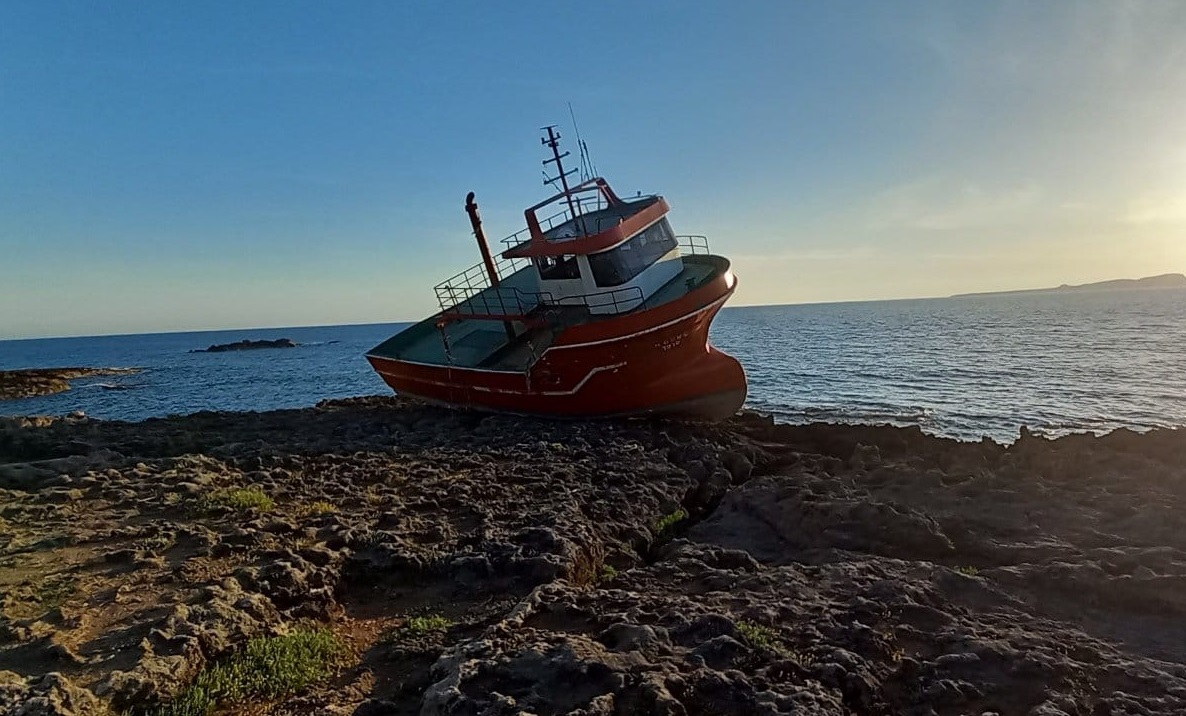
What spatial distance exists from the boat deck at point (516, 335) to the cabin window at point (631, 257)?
871 mm

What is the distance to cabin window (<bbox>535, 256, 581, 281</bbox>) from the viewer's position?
17.4 meters

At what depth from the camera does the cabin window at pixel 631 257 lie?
17.0 metres

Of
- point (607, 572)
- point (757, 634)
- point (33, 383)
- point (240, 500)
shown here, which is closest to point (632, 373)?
point (607, 572)

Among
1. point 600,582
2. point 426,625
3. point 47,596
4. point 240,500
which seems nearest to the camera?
point 426,625

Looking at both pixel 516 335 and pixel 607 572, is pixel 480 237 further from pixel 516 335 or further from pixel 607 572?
pixel 607 572

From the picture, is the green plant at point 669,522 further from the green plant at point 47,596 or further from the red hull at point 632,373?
the green plant at point 47,596

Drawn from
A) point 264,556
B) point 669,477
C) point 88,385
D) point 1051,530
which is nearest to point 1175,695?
point 1051,530

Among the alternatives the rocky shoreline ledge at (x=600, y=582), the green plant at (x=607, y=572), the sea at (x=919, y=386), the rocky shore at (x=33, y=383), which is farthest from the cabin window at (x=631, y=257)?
the rocky shore at (x=33, y=383)

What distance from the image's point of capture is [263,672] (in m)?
5.30

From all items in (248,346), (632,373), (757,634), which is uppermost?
(248,346)

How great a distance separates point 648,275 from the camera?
17562mm

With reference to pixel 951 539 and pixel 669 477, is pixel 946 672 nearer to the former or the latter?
pixel 951 539

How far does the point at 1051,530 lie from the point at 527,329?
507 inches

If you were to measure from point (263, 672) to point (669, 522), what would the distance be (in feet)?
19.2
